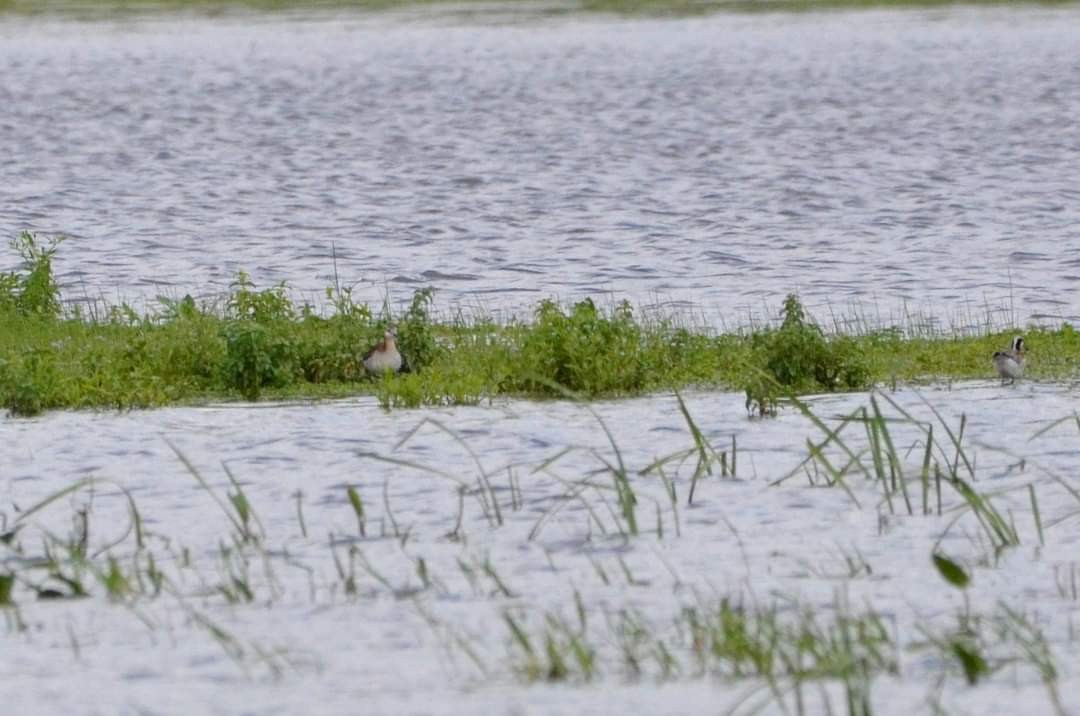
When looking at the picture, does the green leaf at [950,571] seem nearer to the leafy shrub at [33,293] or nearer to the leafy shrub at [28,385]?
the leafy shrub at [28,385]

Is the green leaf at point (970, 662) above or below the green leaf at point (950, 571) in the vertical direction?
below

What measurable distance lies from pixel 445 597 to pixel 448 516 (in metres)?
1.62

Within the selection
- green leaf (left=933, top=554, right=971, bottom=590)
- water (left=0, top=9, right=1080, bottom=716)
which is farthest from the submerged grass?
green leaf (left=933, top=554, right=971, bottom=590)

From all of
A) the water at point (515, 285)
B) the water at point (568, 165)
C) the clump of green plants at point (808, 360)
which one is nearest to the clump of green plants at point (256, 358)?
the water at point (515, 285)

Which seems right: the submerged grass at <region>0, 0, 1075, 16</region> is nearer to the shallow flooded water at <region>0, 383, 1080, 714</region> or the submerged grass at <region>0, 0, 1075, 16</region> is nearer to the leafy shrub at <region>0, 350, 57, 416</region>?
the leafy shrub at <region>0, 350, 57, 416</region>

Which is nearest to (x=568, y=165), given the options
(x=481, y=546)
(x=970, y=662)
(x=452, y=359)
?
(x=452, y=359)

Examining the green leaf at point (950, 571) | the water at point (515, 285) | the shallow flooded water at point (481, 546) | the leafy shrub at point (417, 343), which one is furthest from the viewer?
the leafy shrub at point (417, 343)

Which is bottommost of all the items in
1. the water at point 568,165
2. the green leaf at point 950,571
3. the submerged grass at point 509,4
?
the water at point 568,165

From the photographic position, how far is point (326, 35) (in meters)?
62.2

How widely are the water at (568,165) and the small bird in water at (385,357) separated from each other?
182 inches

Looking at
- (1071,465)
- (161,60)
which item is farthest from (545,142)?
(1071,465)

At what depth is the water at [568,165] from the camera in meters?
22.2

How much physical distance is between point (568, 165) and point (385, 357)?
18178 mm

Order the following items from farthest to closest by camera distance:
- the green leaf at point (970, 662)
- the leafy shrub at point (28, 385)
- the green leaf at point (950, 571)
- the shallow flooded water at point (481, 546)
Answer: the leafy shrub at point (28, 385) → the green leaf at point (950, 571) → the shallow flooded water at point (481, 546) → the green leaf at point (970, 662)
